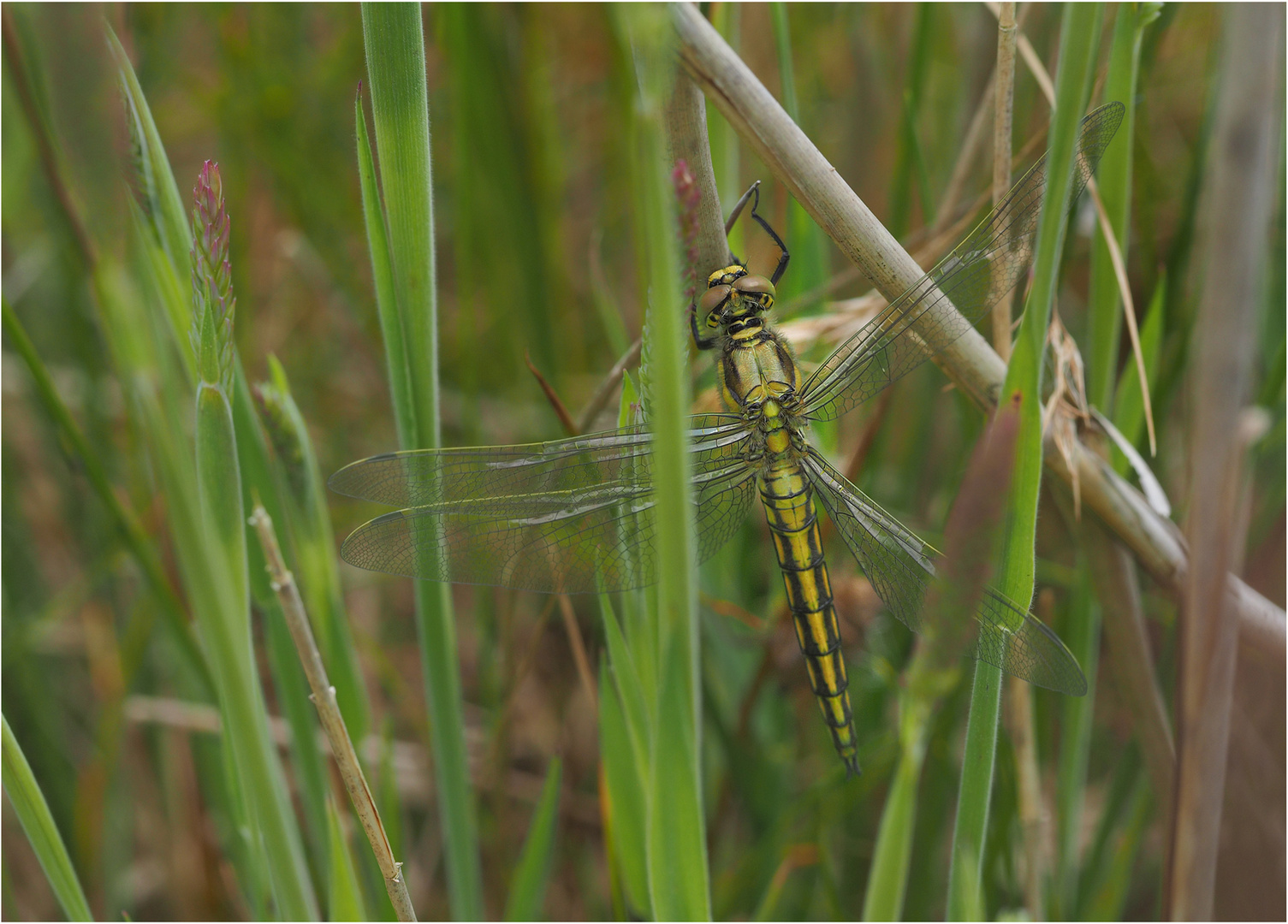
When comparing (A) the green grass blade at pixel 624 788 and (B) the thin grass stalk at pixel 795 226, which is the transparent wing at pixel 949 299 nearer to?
(B) the thin grass stalk at pixel 795 226

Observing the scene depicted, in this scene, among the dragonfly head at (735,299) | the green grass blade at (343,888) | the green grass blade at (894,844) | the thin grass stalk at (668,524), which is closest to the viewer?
the thin grass stalk at (668,524)

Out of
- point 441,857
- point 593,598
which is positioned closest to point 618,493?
point 593,598

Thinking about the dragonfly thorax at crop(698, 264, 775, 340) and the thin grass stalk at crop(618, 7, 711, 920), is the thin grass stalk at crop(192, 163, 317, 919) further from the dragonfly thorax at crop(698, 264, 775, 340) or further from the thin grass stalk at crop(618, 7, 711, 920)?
the dragonfly thorax at crop(698, 264, 775, 340)

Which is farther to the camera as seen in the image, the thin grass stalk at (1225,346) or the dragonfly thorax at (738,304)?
the dragonfly thorax at (738,304)

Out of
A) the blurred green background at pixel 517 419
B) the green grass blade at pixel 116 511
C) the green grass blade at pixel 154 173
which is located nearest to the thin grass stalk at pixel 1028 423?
the blurred green background at pixel 517 419

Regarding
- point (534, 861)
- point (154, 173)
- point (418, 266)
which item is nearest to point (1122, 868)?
point (534, 861)

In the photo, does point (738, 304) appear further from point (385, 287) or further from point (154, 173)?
point (154, 173)

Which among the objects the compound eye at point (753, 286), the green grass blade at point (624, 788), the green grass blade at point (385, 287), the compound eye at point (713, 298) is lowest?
the green grass blade at point (624, 788)

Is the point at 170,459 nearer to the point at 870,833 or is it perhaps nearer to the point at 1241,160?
the point at 1241,160
